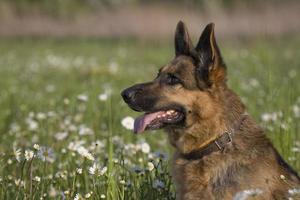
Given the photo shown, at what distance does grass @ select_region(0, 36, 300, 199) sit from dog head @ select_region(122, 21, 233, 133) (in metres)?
0.31

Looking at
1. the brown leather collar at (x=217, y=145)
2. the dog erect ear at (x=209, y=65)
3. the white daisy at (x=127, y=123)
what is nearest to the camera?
the brown leather collar at (x=217, y=145)

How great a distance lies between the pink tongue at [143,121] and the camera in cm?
480

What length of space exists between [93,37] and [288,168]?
22.7 m

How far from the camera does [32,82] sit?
1398 centimetres

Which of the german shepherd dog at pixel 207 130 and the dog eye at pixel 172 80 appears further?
the dog eye at pixel 172 80

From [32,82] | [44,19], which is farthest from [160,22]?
→ [32,82]

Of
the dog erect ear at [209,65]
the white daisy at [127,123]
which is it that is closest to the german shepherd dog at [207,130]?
the dog erect ear at [209,65]

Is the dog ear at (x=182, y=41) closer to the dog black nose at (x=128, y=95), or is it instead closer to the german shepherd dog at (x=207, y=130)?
the german shepherd dog at (x=207, y=130)

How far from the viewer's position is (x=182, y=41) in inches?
209

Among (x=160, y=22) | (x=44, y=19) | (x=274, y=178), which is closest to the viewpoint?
(x=274, y=178)

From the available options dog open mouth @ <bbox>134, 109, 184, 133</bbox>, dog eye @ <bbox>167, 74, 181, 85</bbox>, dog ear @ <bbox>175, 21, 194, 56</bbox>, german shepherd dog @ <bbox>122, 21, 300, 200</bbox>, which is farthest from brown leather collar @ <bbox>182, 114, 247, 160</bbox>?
dog ear @ <bbox>175, 21, 194, 56</bbox>

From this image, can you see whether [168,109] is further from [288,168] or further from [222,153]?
[288,168]

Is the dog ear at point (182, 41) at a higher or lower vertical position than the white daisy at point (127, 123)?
higher

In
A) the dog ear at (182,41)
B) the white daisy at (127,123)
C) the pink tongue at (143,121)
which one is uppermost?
the dog ear at (182,41)
